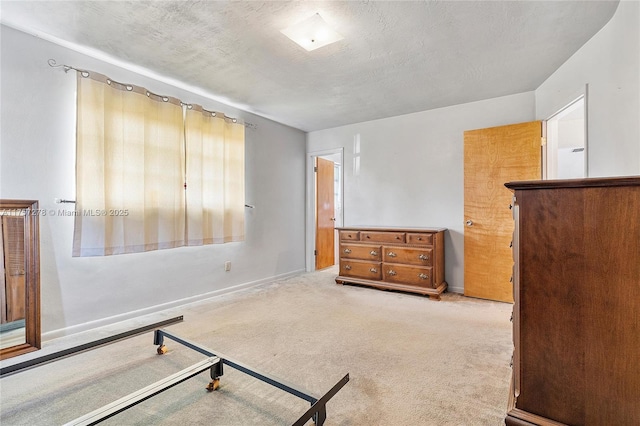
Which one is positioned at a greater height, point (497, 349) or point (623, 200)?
point (623, 200)

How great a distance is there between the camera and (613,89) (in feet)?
6.55

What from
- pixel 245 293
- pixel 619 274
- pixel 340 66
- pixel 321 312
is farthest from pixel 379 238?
pixel 619 274

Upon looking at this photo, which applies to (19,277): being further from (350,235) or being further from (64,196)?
(350,235)

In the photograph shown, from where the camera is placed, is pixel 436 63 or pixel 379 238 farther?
pixel 379 238

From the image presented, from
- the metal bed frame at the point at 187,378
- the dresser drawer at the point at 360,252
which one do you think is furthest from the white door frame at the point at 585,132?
the metal bed frame at the point at 187,378

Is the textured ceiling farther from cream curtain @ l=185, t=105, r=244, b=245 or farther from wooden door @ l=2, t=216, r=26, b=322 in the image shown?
wooden door @ l=2, t=216, r=26, b=322

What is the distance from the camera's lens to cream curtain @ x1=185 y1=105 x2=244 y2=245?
10.5ft

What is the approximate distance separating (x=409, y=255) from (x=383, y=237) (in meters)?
0.40

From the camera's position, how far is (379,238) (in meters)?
3.83

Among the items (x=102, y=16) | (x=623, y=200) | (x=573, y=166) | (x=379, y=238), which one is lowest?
(x=379, y=238)

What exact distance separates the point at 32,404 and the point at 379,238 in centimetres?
336

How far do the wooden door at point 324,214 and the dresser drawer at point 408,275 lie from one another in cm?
163

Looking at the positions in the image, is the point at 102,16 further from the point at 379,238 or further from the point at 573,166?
the point at 573,166

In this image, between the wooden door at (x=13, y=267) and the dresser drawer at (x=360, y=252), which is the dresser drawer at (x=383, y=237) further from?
the wooden door at (x=13, y=267)
